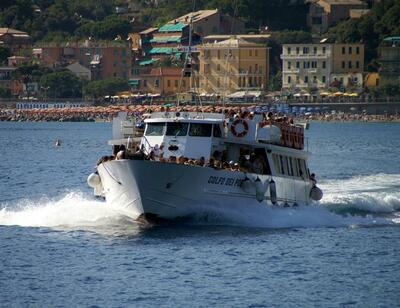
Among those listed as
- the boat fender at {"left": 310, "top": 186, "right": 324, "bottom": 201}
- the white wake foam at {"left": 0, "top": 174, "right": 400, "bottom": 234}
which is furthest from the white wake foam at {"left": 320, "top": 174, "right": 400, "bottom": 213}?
the boat fender at {"left": 310, "top": 186, "right": 324, "bottom": 201}

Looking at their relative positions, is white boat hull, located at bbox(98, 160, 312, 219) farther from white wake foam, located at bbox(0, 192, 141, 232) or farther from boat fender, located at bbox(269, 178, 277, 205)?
boat fender, located at bbox(269, 178, 277, 205)

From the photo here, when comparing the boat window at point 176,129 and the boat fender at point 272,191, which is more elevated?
the boat window at point 176,129

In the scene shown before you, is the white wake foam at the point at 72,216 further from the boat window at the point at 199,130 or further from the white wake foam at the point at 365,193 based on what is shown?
the white wake foam at the point at 365,193

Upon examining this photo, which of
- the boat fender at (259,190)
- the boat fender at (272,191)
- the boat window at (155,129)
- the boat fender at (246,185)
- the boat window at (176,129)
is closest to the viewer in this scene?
the boat fender at (246,185)

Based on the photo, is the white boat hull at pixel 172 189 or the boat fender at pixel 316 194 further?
the boat fender at pixel 316 194

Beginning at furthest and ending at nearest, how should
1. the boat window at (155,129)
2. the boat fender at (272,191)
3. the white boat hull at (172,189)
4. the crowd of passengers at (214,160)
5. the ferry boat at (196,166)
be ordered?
the boat fender at (272,191) < the boat window at (155,129) < the crowd of passengers at (214,160) < the ferry boat at (196,166) < the white boat hull at (172,189)

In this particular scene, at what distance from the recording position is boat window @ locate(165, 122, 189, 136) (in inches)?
2356

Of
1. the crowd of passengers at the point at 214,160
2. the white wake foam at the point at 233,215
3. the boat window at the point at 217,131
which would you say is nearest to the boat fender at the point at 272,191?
the white wake foam at the point at 233,215

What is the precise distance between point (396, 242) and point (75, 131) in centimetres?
12805

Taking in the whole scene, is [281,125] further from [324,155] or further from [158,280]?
[324,155]

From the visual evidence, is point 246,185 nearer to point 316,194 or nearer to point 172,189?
point 172,189

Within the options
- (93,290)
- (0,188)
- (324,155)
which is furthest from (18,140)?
(93,290)

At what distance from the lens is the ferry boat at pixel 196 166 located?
57.5 m

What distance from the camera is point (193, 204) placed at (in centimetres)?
5844
